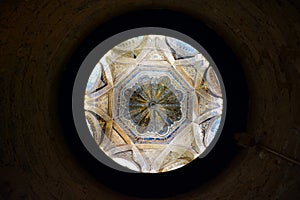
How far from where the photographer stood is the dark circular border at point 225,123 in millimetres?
3721

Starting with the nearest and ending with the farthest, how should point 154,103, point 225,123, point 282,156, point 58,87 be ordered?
1. point 282,156
2. point 58,87
3. point 225,123
4. point 154,103

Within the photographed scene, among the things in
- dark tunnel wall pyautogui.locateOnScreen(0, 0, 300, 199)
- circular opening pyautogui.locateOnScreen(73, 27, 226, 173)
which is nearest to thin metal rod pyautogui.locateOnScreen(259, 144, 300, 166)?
dark tunnel wall pyautogui.locateOnScreen(0, 0, 300, 199)

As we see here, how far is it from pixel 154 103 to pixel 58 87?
6278 mm

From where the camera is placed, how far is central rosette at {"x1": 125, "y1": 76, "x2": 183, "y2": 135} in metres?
9.61

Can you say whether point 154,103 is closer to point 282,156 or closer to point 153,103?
point 153,103

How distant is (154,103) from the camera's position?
9867mm

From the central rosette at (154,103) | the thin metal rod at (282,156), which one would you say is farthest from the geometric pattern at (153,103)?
the thin metal rod at (282,156)

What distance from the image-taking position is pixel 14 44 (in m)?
2.94

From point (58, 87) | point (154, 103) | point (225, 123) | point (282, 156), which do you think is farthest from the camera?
point (154, 103)

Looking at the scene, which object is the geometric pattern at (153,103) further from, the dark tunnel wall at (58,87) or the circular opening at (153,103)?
the dark tunnel wall at (58,87)

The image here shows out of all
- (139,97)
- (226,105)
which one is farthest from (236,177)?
(139,97)

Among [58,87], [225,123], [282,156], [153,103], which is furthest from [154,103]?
A: [282,156]

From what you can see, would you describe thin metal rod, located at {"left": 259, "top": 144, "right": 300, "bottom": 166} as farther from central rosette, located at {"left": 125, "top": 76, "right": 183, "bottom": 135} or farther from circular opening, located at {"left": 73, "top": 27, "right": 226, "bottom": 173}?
central rosette, located at {"left": 125, "top": 76, "right": 183, "bottom": 135}

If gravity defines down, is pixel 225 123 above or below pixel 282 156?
above
